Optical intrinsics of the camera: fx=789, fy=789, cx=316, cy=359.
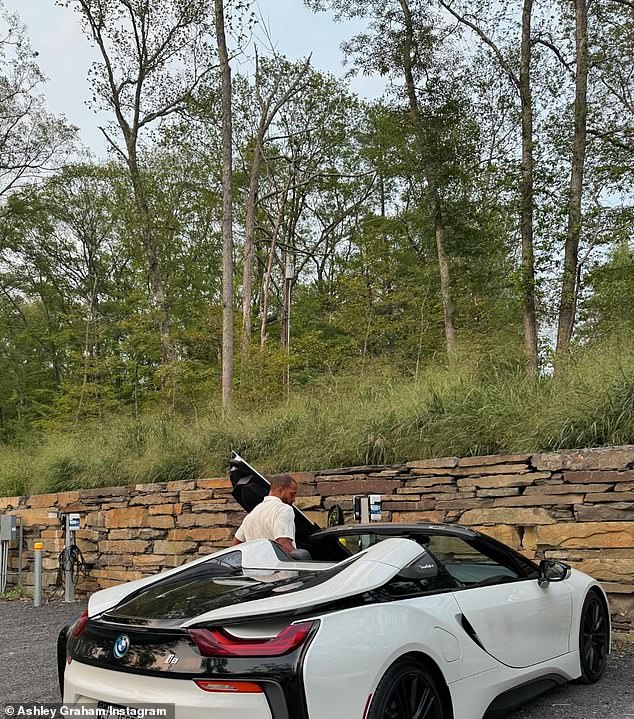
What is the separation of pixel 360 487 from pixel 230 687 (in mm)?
4999

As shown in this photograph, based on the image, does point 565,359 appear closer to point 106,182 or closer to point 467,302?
point 467,302

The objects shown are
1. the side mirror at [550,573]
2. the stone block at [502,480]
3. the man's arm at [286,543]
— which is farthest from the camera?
the stone block at [502,480]

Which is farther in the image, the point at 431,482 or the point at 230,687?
the point at 431,482

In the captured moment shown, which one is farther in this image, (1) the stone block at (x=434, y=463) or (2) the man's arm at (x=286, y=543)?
(1) the stone block at (x=434, y=463)

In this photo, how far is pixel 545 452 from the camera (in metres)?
7.02

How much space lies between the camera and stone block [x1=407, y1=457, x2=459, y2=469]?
24.6ft

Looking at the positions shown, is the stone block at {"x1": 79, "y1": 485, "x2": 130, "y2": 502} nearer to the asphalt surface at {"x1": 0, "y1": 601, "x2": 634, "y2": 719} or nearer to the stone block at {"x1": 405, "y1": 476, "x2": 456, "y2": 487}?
the asphalt surface at {"x1": 0, "y1": 601, "x2": 634, "y2": 719}

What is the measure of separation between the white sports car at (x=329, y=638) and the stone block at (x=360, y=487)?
2873 mm

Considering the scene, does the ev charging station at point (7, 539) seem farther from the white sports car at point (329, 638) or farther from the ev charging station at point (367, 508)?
the white sports car at point (329, 638)

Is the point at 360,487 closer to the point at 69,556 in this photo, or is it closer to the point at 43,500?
the point at 69,556

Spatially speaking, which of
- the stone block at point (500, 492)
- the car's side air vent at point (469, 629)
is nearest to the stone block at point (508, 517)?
the stone block at point (500, 492)

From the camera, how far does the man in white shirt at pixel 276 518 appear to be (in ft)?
20.0

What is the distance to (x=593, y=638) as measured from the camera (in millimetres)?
5375

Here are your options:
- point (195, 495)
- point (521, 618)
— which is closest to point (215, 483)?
point (195, 495)
